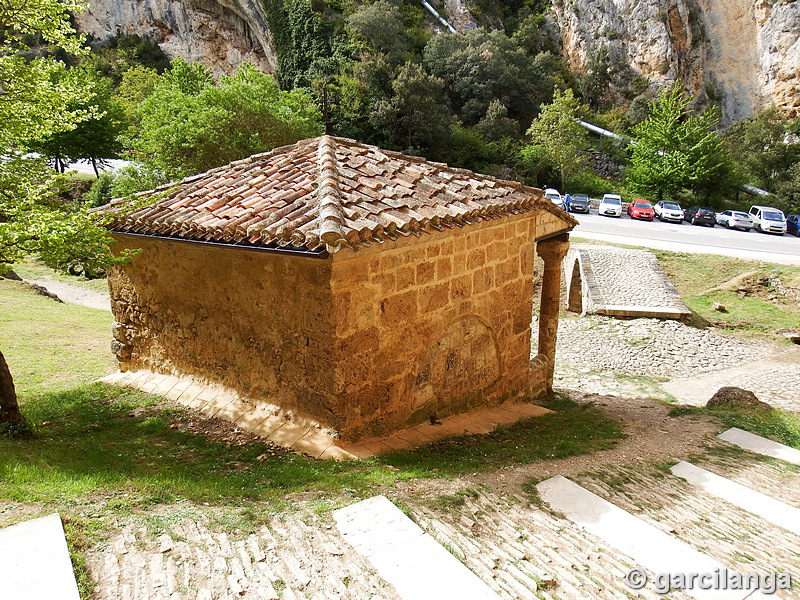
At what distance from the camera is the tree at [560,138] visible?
37125mm

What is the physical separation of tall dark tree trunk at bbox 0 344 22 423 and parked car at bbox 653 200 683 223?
32.5 meters

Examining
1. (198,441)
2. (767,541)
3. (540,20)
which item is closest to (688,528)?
(767,541)

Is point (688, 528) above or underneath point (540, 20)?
underneath

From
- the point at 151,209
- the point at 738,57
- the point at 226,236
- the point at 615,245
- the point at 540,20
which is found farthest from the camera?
the point at 540,20

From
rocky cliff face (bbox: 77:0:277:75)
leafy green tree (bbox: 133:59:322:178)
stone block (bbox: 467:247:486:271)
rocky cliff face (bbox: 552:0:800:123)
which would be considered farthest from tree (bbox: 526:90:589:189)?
stone block (bbox: 467:247:486:271)

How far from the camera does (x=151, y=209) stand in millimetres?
7070

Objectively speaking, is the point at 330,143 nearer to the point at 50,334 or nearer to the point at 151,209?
the point at 151,209

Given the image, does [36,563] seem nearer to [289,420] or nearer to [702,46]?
Result: [289,420]

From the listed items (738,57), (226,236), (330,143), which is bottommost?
(226,236)

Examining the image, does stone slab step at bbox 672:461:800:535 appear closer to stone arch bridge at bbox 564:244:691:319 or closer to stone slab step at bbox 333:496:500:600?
stone slab step at bbox 333:496:500:600

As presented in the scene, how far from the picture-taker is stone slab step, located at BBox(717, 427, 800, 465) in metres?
7.29

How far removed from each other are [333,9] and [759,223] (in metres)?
34.3

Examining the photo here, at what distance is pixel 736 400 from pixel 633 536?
22.9ft

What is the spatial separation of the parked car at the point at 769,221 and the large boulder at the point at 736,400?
23.1 metres
